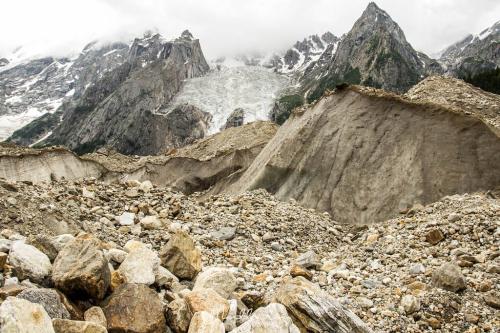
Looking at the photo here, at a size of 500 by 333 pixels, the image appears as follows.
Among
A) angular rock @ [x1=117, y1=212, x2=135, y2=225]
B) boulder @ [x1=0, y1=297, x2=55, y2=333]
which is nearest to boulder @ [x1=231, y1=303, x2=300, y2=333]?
boulder @ [x1=0, y1=297, x2=55, y2=333]

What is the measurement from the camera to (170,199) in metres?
16.8

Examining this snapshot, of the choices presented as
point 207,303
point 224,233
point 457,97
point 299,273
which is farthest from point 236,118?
point 207,303

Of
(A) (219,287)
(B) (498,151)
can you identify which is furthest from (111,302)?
(B) (498,151)

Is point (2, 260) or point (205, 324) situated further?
point (2, 260)

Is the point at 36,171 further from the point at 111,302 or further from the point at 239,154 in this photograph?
the point at 111,302

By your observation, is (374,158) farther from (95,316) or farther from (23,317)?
(23,317)

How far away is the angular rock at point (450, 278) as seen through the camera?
871cm

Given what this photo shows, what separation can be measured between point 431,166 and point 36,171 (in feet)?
89.3

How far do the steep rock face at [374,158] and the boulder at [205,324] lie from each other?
42.1 ft

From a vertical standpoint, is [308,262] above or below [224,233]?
below

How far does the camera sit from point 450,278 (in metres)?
8.80

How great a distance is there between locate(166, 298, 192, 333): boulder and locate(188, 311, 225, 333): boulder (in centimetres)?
15

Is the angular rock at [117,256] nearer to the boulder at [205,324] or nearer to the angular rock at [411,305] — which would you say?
the boulder at [205,324]

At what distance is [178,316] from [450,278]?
549 cm
